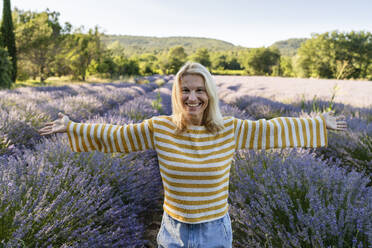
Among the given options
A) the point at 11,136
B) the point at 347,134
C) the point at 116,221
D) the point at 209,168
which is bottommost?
the point at 116,221

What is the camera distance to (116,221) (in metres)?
1.48

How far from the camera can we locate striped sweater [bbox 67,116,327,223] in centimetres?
101

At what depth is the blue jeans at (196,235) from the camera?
1.02 metres

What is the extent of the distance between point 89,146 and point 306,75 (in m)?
47.6

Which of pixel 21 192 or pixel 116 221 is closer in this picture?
pixel 21 192

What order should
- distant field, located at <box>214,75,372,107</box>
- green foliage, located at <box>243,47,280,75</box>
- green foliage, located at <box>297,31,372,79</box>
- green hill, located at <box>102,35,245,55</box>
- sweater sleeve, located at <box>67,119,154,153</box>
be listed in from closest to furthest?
sweater sleeve, located at <box>67,119,154,153</box> < distant field, located at <box>214,75,372,107</box> < green foliage, located at <box>297,31,372,79</box> < green foliage, located at <box>243,47,280,75</box> < green hill, located at <box>102,35,245,55</box>

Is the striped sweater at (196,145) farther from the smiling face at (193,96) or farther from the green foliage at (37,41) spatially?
the green foliage at (37,41)

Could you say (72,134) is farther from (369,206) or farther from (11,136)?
(11,136)

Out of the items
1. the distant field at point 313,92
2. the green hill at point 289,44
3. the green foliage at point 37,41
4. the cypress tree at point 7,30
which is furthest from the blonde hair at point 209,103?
the green hill at point 289,44

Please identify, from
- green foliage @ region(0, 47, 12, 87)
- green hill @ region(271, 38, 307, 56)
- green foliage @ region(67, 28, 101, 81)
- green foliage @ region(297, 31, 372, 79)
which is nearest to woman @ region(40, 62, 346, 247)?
green foliage @ region(0, 47, 12, 87)

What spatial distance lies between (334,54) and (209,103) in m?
47.2

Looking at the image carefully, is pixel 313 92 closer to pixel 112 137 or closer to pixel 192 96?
pixel 192 96

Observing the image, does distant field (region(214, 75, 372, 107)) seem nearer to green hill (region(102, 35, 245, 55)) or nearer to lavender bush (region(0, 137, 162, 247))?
lavender bush (region(0, 137, 162, 247))

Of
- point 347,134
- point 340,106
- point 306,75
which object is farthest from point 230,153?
point 306,75
